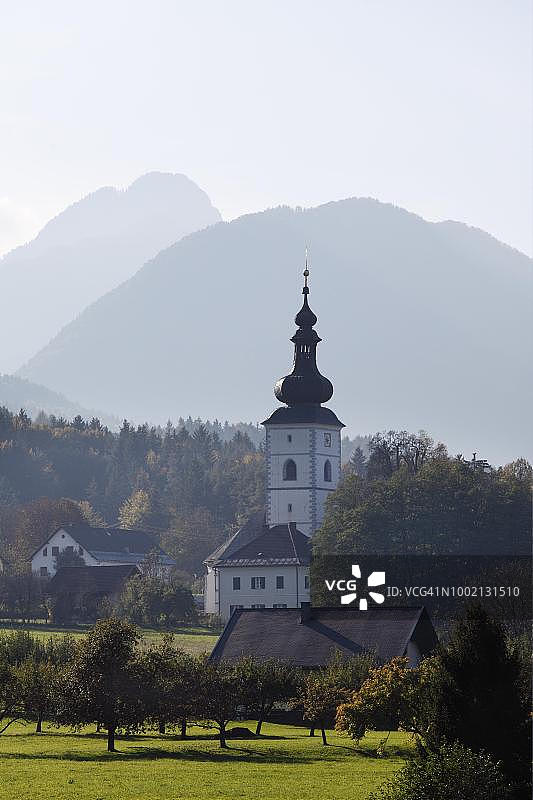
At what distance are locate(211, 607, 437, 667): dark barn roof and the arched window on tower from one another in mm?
43996

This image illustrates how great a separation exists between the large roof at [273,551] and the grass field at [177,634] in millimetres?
10119

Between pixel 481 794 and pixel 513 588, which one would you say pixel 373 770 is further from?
pixel 513 588

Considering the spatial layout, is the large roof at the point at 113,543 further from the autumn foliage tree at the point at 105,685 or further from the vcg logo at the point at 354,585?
the autumn foliage tree at the point at 105,685

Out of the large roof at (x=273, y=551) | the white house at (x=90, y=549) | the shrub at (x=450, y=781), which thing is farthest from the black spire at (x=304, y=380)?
the shrub at (x=450, y=781)

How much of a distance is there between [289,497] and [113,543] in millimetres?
32077

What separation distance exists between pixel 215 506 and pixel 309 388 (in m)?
74.8

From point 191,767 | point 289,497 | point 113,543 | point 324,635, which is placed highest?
point 289,497

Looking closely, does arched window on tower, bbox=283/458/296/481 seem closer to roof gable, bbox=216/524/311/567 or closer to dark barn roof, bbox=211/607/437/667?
roof gable, bbox=216/524/311/567

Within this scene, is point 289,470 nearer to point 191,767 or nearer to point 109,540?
point 109,540

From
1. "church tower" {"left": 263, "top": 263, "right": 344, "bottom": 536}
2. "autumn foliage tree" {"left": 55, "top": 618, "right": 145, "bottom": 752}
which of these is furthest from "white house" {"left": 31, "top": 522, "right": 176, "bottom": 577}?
"autumn foliage tree" {"left": 55, "top": 618, "right": 145, "bottom": 752}

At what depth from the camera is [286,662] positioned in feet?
215

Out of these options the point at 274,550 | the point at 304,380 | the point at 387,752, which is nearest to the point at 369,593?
the point at 274,550

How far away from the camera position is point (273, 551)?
110 meters

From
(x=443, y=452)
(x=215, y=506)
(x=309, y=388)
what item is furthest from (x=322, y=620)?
(x=215, y=506)
